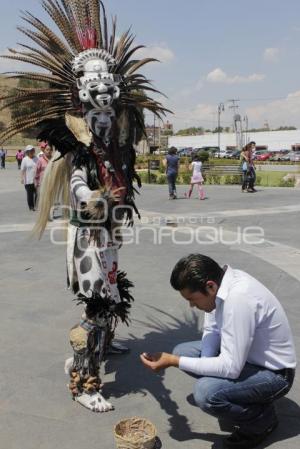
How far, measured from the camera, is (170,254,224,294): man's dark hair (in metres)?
2.60

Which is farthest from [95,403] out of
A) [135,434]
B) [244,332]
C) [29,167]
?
[29,167]

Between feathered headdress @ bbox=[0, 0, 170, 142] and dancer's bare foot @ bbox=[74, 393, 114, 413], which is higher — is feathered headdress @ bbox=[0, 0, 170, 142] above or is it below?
above

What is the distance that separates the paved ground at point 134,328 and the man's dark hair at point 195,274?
962mm

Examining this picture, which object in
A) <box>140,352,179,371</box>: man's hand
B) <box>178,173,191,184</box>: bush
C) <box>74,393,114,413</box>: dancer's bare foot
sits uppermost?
<box>178,173,191,184</box>: bush

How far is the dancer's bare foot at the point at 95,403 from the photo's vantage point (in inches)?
125

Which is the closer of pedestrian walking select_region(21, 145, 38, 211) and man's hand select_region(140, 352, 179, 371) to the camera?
man's hand select_region(140, 352, 179, 371)

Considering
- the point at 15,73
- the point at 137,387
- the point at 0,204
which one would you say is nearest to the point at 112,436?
the point at 137,387

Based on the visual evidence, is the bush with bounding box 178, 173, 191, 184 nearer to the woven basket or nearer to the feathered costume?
the feathered costume

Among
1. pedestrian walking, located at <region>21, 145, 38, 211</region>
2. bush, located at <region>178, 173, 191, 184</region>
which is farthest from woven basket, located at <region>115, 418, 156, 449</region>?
bush, located at <region>178, 173, 191, 184</region>

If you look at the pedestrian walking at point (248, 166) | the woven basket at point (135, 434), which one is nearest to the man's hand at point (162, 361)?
the woven basket at point (135, 434)

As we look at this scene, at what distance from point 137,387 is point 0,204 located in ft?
35.7

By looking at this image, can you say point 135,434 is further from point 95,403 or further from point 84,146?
point 84,146

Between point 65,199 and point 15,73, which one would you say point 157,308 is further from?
point 15,73

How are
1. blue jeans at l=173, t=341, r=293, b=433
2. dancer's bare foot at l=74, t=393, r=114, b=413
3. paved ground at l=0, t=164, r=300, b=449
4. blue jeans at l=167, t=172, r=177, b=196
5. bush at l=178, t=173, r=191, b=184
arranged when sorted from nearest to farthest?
blue jeans at l=173, t=341, r=293, b=433 < paved ground at l=0, t=164, r=300, b=449 < dancer's bare foot at l=74, t=393, r=114, b=413 < blue jeans at l=167, t=172, r=177, b=196 < bush at l=178, t=173, r=191, b=184
